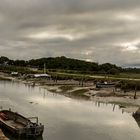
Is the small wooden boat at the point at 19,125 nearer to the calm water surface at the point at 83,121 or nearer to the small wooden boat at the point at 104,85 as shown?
the calm water surface at the point at 83,121

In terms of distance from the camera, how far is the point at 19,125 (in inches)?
1609

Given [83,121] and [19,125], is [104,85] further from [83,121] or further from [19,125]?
[19,125]

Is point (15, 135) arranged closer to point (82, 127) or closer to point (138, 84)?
point (82, 127)

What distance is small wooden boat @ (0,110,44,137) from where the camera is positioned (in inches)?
1458

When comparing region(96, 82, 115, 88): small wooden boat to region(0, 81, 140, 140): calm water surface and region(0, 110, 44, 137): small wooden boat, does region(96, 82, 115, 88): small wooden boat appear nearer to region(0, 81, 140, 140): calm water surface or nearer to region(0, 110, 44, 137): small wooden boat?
region(0, 81, 140, 140): calm water surface

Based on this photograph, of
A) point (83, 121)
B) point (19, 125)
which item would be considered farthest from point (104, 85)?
point (19, 125)

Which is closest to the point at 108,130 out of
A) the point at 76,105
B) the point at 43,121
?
the point at 43,121

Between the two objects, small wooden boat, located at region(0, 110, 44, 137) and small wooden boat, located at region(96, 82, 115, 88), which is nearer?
small wooden boat, located at region(0, 110, 44, 137)

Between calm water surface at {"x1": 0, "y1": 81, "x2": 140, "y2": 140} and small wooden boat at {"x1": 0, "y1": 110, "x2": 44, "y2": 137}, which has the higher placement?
small wooden boat at {"x1": 0, "y1": 110, "x2": 44, "y2": 137}

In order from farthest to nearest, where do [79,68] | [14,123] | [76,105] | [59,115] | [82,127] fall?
[79,68] → [76,105] → [59,115] → [82,127] → [14,123]

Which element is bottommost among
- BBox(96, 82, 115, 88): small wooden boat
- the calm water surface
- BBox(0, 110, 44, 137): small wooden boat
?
the calm water surface

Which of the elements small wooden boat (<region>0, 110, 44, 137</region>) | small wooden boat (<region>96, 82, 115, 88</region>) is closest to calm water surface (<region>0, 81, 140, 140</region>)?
small wooden boat (<region>0, 110, 44, 137</region>)

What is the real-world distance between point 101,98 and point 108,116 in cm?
2089

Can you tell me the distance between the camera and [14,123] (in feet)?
138
